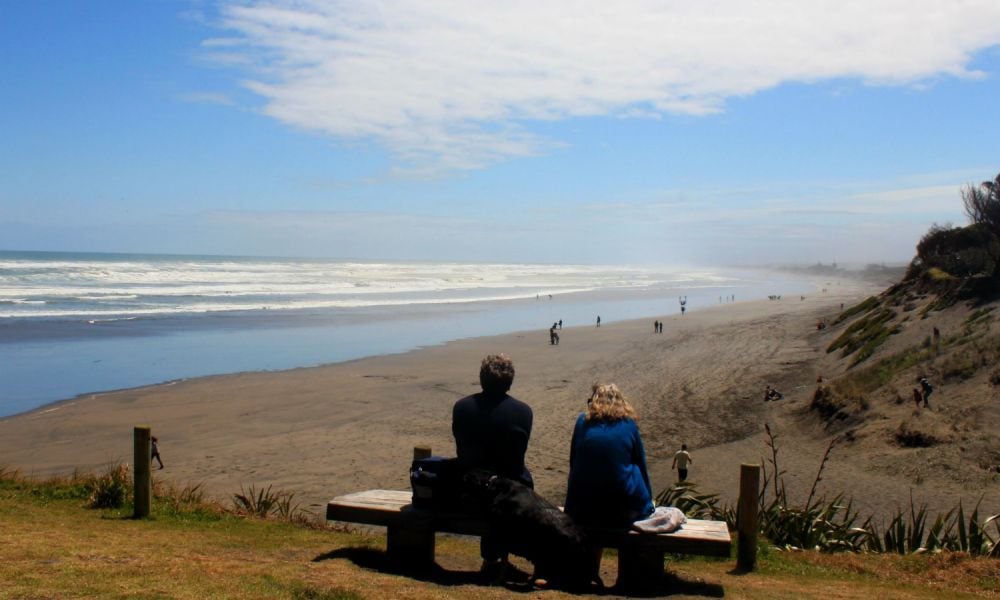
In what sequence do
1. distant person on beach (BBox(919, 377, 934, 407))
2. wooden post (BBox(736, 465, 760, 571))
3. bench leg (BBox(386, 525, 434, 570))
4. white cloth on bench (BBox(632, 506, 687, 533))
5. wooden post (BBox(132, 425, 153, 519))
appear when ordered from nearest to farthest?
white cloth on bench (BBox(632, 506, 687, 533)), bench leg (BBox(386, 525, 434, 570)), wooden post (BBox(736, 465, 760, 571)), wooden post (BBox(132, 425, 153, 519)), distant person on beach (BBox(919, 377, 934, 407))

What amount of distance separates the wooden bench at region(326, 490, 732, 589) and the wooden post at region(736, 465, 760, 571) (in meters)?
0.80

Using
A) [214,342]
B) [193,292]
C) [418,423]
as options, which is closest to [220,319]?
[214,342]

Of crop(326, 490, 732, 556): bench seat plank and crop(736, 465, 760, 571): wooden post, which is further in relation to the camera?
crop(736, 465, 760, 571): wooden post

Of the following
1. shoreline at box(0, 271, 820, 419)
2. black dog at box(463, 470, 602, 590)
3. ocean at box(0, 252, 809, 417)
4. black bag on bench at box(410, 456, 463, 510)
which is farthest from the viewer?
ocean at box(0, 252, 809, 417)

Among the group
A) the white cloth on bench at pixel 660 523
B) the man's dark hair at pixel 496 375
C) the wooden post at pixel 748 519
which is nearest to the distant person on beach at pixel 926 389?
the wooden post at pixel 748 519

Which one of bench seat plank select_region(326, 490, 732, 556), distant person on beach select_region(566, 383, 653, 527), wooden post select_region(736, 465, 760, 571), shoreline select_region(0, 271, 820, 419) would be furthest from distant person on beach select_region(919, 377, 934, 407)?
shoreline select_region(0, 271, 820, 419)

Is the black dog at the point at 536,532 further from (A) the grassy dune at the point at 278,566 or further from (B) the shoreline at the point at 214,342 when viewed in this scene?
(B) the shoreline at the point at 214,342

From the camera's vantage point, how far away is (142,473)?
822 centimetres

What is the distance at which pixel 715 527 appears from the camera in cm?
598

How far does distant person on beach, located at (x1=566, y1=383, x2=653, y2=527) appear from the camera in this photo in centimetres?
564

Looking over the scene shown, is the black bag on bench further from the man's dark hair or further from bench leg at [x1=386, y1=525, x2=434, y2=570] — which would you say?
the man's dark hair

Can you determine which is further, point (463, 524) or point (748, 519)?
point (748, 519)

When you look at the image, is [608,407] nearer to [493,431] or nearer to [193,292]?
[493,431]

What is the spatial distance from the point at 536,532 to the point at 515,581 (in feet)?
1.68
